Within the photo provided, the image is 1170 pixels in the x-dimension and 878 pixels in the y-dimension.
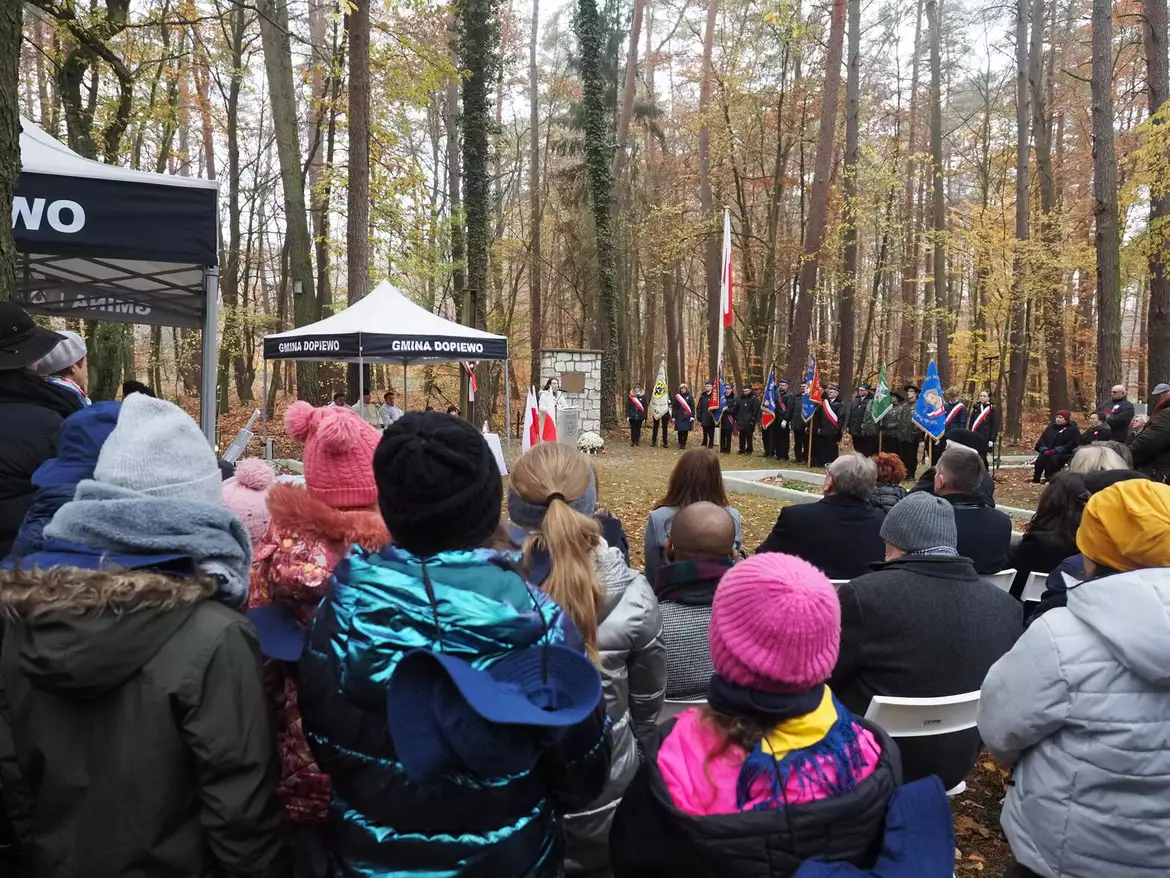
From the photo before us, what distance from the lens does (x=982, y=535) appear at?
406cm

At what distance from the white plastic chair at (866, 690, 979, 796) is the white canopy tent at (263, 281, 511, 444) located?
8153 millimetres

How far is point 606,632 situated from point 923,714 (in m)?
1.18

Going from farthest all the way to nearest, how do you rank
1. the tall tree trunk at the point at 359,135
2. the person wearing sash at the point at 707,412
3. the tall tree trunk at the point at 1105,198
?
the person wearing sash at the point at 707,412 < the tall tree trunk at the point at 1105,198 < the tall tree trunk at the point at 359,135

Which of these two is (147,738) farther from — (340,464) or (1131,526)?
(1131,526)

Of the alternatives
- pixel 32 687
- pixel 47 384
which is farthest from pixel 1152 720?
pixel 47 384

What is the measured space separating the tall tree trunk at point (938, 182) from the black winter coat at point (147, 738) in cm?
2053

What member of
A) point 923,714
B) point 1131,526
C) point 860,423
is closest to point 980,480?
point 923,714

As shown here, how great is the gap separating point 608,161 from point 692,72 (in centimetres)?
610

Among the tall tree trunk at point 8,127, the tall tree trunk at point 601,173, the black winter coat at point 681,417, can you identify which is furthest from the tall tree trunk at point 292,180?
the tall tree trunk at point 8,127

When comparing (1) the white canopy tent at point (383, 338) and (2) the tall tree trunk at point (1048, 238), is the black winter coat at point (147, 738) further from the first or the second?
(2) the tall tree trunk at point (1048, 238)

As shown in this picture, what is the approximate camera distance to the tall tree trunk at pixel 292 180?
15.2 meters

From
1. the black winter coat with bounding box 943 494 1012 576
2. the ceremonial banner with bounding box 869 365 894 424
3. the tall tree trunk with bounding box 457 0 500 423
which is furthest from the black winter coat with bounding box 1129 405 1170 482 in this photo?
the tall tree trunk with bounding box 457 0 500 423

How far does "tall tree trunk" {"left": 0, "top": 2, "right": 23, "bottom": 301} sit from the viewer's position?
3447 millimetres

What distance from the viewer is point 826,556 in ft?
13.1
